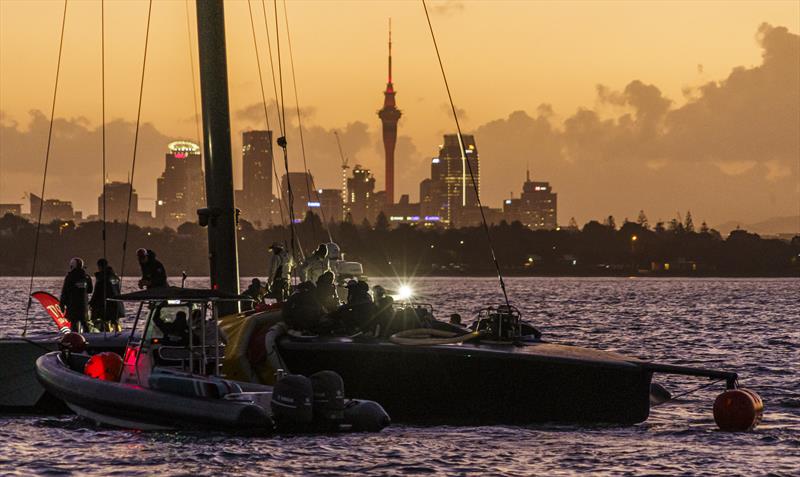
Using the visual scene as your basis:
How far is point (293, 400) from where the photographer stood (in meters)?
19.1

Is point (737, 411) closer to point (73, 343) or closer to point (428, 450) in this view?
point (428, 450)

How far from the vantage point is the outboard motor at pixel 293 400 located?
1905 centimetres

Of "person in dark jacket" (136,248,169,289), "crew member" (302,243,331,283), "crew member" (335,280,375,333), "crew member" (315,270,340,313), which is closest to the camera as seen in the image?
"crew member" (335,280,375,333)

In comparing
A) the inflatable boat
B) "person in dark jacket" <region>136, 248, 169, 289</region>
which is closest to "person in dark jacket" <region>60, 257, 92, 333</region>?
"person in dark jacket" <region>136, 248, 169, 289</region>

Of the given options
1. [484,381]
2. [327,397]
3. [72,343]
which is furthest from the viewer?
[72,343]

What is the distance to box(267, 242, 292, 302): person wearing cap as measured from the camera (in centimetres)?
2527

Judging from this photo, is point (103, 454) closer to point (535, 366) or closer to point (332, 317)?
point (332, 317)

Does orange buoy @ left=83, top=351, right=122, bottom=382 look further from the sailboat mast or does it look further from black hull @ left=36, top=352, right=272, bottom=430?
the sailboat mast

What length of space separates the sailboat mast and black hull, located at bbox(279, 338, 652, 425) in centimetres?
297

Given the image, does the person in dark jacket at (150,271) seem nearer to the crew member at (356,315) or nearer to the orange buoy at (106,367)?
the orange buoy at (106,367)

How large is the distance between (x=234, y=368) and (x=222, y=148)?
13.8 feet

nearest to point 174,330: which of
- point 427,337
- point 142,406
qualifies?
point 142,406

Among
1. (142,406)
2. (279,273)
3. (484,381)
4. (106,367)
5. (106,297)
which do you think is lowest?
(142,406)

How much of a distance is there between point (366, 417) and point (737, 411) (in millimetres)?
6540
